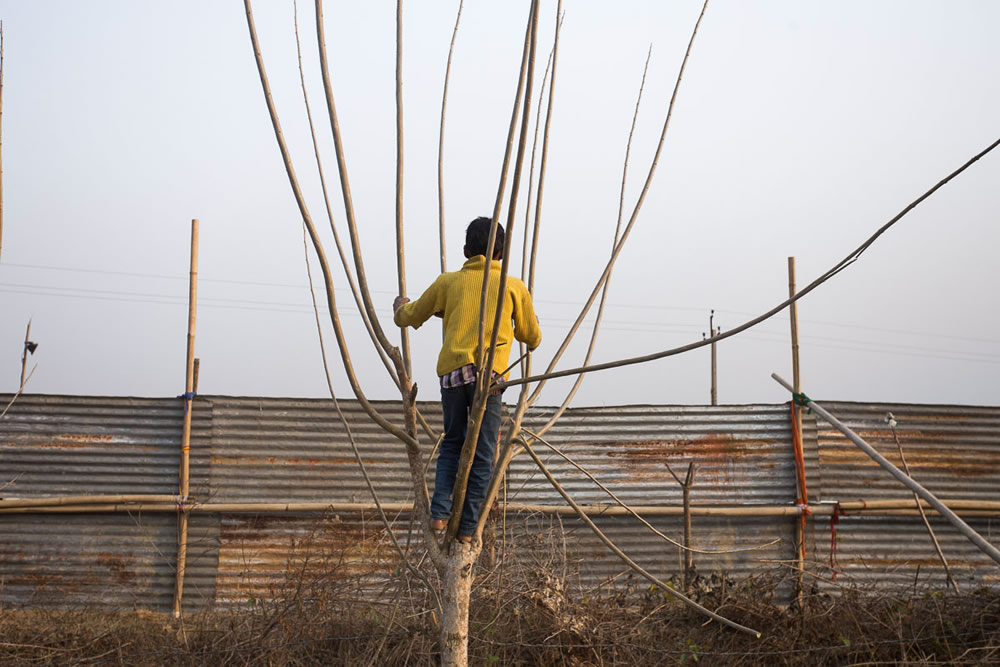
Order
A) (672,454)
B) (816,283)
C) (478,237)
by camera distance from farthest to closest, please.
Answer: (672,454)
(478,237)
(816,283)

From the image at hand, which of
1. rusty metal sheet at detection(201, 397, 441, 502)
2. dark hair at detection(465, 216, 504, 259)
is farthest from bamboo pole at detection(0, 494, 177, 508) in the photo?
dark hair at detection(465, 216, 504, 259)

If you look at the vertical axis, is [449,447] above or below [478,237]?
below

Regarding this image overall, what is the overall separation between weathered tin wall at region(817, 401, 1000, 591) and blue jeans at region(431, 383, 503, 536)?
4445mm

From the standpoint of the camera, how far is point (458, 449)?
2816 mm

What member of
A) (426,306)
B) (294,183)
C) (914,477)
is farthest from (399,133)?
(914,477)

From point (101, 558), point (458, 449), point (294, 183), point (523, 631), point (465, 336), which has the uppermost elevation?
point (294, 183)

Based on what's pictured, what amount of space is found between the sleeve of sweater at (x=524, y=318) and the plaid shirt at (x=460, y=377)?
0.19 m

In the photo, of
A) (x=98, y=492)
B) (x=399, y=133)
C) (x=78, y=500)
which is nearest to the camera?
(x=399, y=133)

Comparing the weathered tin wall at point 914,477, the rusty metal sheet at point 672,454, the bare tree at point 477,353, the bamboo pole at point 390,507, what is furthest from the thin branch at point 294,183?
the weathered tin wall at point 914,477

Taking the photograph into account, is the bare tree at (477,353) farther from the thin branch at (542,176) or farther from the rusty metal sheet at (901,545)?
the rusty metal sheet at (901,545)

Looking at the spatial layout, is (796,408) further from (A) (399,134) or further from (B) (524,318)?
(A) (399,134)

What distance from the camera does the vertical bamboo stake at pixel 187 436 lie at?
5.95m

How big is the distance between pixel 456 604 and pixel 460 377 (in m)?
0.67

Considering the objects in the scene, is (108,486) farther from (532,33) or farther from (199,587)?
(532,33)
